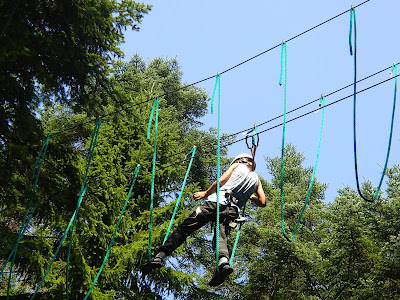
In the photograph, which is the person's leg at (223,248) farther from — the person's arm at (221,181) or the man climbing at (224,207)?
the person's arm at (221,181)

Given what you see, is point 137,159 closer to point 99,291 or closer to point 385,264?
point 99,291

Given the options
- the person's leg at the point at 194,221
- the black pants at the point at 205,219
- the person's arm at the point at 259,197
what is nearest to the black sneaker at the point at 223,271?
the black pants at the point at 205,219

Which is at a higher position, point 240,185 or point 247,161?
point 247,161

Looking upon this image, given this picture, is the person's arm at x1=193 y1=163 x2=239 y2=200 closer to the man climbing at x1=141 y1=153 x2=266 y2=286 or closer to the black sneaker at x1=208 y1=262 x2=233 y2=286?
the man climbing at x1=141 y1=153 x2=266 y2=286

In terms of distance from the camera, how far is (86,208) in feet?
28.7

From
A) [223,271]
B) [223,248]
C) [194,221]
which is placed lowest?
[223,271]

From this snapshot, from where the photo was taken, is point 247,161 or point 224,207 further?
point 247,161

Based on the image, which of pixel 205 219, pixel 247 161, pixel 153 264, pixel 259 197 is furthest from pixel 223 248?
pixel 247 161

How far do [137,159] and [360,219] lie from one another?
6187 mm

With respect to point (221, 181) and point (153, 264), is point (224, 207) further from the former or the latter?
point (153, 264)

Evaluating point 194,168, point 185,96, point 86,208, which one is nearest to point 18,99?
point 86,208

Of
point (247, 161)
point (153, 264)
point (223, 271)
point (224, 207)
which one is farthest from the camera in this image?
point (247, 161)

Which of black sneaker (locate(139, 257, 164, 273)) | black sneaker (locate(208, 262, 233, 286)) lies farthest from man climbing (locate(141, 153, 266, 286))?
black sneaker (locate(208, 262, 233, 286))

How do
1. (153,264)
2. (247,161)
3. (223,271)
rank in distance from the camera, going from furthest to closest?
(247,161) < (153,264) < (223,271)
